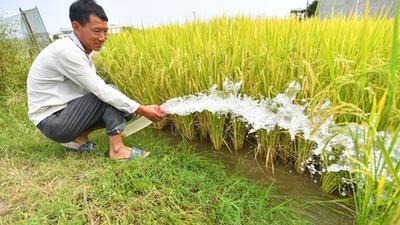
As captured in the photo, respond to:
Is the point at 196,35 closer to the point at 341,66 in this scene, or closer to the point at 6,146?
the point at 341,66

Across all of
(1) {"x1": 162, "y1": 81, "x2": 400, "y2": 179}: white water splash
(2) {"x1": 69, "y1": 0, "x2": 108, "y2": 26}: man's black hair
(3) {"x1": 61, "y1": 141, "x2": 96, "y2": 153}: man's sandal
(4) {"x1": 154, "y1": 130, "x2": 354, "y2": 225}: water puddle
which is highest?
(2) {"x1": 69, "y1": 0, "x2": 108, "y2": 26}: man's black hair

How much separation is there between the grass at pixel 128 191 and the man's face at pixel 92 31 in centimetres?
67

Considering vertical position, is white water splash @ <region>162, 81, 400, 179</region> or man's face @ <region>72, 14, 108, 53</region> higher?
man's face @ <region>72, 14, 108, 53</region>

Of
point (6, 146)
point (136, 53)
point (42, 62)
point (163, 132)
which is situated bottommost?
point (163, 132)

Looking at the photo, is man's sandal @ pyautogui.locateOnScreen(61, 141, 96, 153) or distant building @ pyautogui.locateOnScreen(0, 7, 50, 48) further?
distant building @ pyautogui.locateOnScreen(0, 7, 50, 48)

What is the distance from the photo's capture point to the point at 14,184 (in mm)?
1468

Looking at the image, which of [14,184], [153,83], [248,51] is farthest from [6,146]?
[248,51]

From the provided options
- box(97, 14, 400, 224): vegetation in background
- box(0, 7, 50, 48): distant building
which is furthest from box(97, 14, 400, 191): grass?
box(0, 7, 50, 48): distant building

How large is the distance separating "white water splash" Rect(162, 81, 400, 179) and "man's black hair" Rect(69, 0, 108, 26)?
73cm

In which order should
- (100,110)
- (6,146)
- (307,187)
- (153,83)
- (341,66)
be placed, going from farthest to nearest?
1. (153,83)
2. (6,146)
3. (100,110)
4. (307,187)
5. (341,66)

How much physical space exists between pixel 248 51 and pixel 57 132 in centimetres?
121

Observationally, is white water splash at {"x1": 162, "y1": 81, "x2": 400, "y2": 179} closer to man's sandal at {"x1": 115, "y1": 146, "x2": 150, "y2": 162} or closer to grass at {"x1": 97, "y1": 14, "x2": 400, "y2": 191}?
grass at {"x1": 97, "y1": 14, "x2": 400, "y2": 191}

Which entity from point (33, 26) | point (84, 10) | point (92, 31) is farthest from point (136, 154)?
point (33, 26)

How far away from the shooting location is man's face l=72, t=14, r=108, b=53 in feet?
4.94
